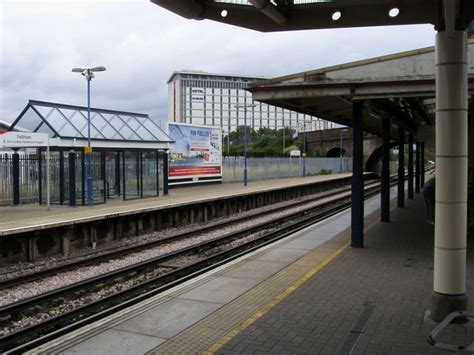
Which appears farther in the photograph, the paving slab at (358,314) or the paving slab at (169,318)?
the paving slab at (169,318)

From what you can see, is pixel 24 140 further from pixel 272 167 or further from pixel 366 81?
pixel 272 167

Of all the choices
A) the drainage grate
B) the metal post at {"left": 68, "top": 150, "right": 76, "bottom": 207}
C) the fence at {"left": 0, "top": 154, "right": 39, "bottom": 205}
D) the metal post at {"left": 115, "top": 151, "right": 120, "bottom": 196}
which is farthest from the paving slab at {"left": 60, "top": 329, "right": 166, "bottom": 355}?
the metal post at {"left": 115, "top": 151, "right": 120, "bottom": 196}

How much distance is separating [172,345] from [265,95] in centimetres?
554

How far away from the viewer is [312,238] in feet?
39.6

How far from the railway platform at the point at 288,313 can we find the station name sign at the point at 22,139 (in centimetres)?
1126

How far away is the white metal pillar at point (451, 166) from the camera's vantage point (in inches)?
206

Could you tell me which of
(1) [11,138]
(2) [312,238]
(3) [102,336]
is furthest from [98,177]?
(3) [102,336]

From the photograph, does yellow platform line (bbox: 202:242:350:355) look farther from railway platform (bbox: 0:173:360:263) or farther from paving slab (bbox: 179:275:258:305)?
railway platform (bbox: 0:173:360:263)

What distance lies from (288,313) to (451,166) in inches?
96.9

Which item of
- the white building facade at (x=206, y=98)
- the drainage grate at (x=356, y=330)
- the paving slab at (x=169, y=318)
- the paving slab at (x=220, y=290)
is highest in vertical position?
the white building facade at (x=206, y=98)

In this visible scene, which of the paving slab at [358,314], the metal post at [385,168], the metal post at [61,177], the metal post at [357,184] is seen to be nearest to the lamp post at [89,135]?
the metal post at [61,177]

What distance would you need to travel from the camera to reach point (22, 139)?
17.5 metres

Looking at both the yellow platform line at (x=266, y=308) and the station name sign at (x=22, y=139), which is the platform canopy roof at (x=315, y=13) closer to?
the yellow platform line at (x=266, y=308)

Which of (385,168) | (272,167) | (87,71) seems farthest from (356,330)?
(272,167)
